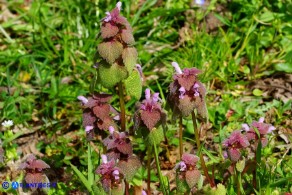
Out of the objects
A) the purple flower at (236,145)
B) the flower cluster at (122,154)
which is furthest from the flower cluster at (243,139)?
the flower cluster at (122,154)

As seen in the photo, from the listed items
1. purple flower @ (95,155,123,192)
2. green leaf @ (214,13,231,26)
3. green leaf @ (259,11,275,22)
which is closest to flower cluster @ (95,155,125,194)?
purple flower @ (95,155,123,192)

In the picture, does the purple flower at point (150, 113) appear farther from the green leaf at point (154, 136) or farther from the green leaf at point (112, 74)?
the green leaf at point (112, 74)

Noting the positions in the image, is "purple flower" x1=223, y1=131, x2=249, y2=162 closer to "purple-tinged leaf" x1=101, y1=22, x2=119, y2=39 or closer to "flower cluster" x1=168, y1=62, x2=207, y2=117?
"flower cluster" x1=168, y1=62, x2=207, y2=117

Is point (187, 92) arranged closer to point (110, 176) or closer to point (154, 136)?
point (154, 136)

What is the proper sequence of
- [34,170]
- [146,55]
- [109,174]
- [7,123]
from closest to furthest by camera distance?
[109,174] < [34,170] < [7,123] < [146,55]

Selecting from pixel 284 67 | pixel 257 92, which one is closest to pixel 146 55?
pixel 257 92

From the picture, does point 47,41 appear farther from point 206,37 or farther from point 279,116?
point 279,116
